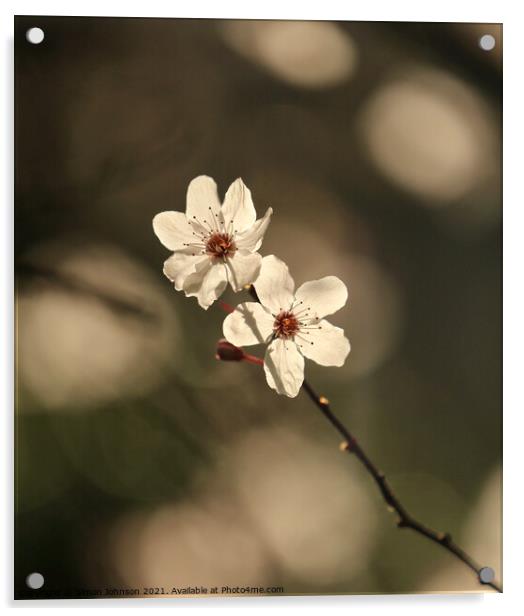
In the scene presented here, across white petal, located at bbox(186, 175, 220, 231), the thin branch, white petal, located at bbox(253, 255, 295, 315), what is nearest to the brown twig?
the thin branch

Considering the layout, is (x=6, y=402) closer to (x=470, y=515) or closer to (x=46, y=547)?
(x=46, y=547)

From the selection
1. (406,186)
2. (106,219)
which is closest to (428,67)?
(406,186)

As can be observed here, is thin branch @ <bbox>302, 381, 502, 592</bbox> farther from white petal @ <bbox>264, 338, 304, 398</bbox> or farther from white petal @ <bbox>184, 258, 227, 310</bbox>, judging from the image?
white petal @ <bbox>184, 258, 227, 310</bbox>

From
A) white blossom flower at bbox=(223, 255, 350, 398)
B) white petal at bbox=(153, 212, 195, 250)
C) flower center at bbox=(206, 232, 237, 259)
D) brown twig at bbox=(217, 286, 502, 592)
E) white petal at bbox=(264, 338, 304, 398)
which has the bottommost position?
brown twig at bbox=(217, 286, 502, 592)

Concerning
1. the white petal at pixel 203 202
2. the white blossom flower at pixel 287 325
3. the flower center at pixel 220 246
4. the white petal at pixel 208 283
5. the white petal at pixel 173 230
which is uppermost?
the white petal at pixel 203 202

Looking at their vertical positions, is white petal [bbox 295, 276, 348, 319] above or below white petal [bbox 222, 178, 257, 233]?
below

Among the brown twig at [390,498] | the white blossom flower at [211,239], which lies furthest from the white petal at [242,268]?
the brown twig at [390,498]

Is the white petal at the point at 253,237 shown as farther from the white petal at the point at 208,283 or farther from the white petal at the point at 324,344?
the white petal at the point at 324,344
